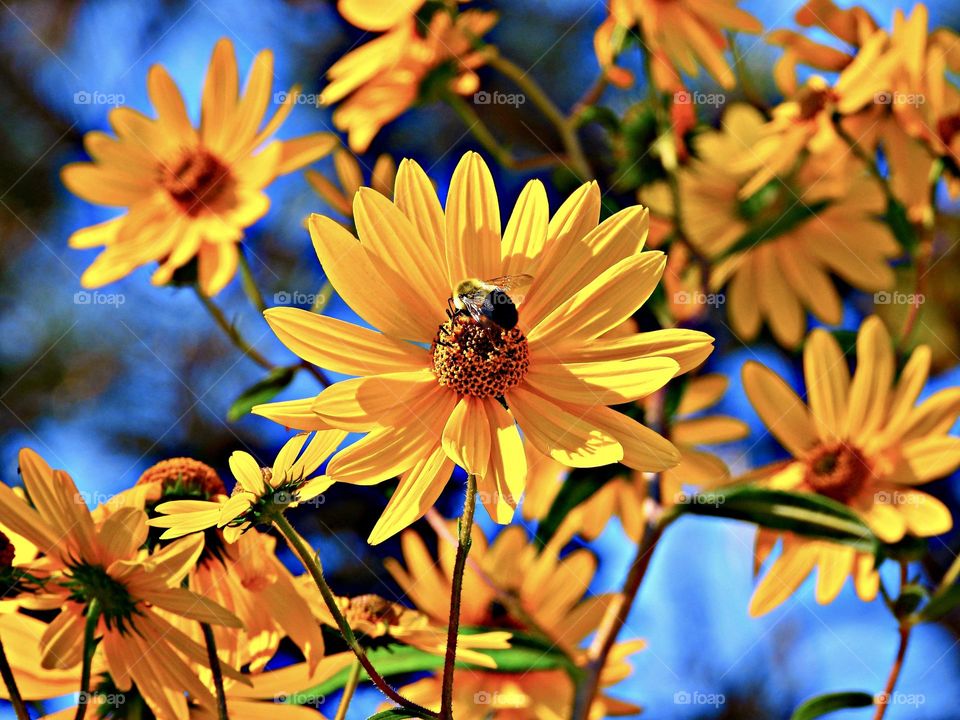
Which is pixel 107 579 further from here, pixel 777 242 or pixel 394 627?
pixel 777 242

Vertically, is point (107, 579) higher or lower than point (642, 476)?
lower

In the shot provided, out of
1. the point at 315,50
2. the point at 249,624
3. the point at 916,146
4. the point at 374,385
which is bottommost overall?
the point at 249,624

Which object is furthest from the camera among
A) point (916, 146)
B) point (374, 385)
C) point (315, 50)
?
point (315, 50)

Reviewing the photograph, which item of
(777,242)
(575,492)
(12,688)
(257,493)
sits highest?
(777,242)

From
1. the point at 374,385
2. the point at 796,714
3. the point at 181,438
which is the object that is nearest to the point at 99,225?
the point at 181,438

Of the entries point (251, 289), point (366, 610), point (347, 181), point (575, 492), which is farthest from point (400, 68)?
point (366, 610)

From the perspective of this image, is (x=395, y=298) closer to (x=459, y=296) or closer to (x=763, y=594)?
(x=459, y=296)

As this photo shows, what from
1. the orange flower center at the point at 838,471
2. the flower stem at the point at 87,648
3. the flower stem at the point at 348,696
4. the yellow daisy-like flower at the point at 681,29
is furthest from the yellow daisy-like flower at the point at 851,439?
the flower stem at the point at 87,648

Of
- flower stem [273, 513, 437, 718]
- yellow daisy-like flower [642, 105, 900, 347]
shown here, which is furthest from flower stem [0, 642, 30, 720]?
yellow daisy-like flower [642, 105, 900, 347]
